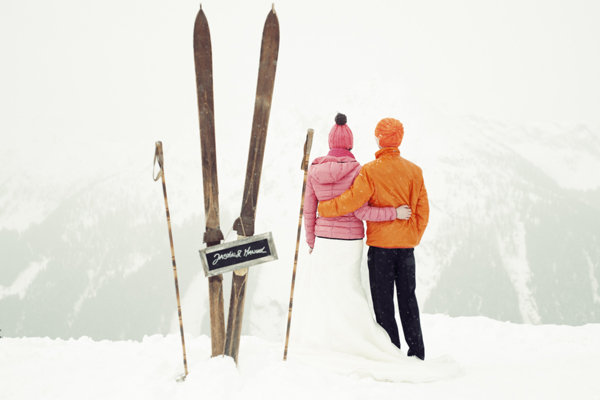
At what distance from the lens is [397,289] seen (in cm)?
357

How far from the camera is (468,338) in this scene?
553 centimetres

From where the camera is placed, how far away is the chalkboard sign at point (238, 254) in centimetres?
289

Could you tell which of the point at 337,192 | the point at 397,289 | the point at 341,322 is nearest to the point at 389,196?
the point at 337,192

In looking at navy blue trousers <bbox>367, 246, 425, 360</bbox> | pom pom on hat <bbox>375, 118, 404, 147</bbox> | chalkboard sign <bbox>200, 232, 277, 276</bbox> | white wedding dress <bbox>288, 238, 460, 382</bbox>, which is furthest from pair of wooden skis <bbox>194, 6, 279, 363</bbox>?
navy blue trousers <bbox>367, 246, 425, 360</bbox>

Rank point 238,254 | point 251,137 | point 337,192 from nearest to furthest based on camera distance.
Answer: point 251,137, point 238,254, point 337,192

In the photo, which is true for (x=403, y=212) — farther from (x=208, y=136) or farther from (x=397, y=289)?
(x=208, y=136)

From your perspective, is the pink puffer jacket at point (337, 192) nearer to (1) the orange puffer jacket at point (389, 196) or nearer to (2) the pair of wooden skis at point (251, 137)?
(1) the orange puffer jacket at point (389, 196)

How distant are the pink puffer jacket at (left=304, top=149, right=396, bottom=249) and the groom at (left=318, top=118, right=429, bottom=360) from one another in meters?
0.10

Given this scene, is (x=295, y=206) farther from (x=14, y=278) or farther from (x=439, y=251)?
(x=14, y=278)

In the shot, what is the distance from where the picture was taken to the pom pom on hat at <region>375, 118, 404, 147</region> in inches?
131

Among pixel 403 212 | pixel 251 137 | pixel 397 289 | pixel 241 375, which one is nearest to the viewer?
pixel 251 137

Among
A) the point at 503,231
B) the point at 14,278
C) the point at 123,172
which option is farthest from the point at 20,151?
the point at 503,231

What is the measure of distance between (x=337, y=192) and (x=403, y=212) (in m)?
0.65

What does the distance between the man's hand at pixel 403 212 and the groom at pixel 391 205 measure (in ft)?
0.23
